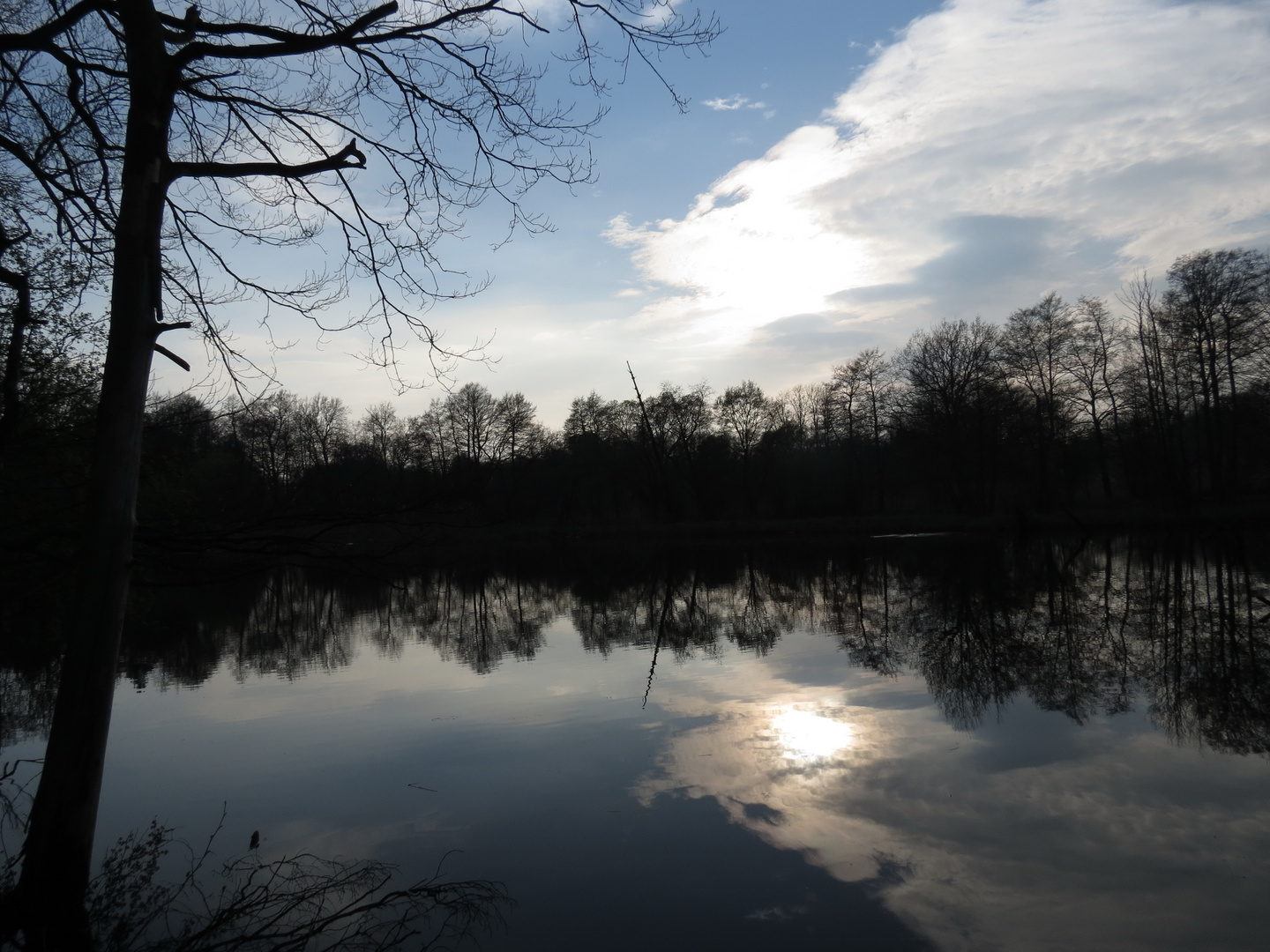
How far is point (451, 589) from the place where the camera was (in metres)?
26.1

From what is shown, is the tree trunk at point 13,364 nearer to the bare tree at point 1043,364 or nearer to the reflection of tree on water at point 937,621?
the reflection of tree on water at point 937,621

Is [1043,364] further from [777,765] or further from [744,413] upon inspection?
[777,765]

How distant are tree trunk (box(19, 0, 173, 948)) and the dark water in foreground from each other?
1373mm

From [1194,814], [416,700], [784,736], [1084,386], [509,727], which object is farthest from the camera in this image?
[1084,386]

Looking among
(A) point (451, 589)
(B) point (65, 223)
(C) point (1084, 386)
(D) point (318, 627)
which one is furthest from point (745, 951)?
(C) point (1084, 386)

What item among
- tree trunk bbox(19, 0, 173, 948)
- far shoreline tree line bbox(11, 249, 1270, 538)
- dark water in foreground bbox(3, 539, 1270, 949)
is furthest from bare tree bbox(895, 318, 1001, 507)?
tree trunk bbox(19, 0, 173, 948)

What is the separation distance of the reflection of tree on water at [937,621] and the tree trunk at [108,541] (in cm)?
139

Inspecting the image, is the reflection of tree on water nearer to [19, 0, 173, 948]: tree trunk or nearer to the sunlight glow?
the sunlight glow

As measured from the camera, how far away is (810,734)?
7598mm

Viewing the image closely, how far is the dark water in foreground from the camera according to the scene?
14.4 ft

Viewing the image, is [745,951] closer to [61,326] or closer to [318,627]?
[61,326]

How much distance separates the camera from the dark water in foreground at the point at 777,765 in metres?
4.39

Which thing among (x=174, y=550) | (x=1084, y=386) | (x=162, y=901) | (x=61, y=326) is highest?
(x=1084, y=386)

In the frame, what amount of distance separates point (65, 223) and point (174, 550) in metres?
2.43
